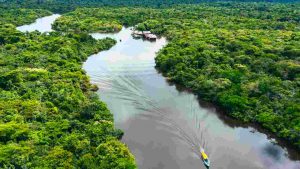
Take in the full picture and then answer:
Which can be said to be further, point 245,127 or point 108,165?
point 245,127

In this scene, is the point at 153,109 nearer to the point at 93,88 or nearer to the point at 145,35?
the point at 93,88

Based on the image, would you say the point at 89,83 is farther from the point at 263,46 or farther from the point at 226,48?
the point at 263,46

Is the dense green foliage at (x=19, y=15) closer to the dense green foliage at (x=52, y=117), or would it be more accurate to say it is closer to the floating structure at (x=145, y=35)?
the dense green foliage at (x=52, y=117)

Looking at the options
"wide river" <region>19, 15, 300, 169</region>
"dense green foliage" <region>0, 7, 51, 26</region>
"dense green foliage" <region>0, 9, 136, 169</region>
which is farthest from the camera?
"dense green foliage" <region>0, 7, 51, 26</region>

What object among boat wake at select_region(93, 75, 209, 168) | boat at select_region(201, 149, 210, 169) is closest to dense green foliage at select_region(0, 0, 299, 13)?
boat wake at select_region(93, 75, 209, 168)

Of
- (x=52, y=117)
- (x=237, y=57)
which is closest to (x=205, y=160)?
(x=52, y=117)

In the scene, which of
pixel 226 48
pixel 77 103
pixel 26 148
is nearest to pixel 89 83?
pixel 77 103

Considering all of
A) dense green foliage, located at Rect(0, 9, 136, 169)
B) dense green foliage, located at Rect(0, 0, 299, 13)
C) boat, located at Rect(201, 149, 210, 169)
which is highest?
dense green foliage, located at Rect(0, 0, 299, 13)

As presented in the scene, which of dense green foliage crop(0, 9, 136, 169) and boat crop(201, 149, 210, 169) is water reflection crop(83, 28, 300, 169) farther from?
dense green foliage crop(0, 9, 136, 169)
